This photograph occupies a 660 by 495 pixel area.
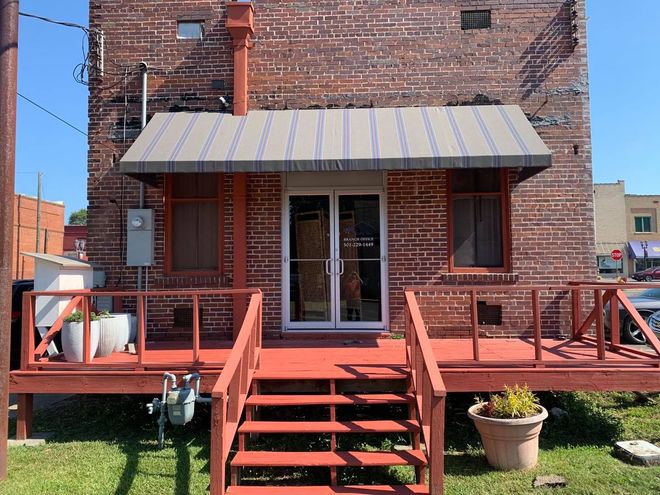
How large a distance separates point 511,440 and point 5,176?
5307 mm

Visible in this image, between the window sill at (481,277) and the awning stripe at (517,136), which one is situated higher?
the awning stripe at (517,136)

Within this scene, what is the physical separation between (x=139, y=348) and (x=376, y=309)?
3.45 m

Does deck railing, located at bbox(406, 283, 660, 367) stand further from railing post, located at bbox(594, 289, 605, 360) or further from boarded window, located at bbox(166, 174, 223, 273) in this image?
boarded window, located at bbox(166, 174, 223, 273)

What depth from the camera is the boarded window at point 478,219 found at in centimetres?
771

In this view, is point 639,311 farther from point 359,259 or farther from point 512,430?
point 512,430

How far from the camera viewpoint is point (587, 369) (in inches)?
215

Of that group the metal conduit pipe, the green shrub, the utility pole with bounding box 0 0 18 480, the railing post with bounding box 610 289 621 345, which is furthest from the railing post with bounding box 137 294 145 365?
the railing post with bounding box 610 289 621 345

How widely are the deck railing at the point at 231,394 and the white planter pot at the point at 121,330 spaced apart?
193 centimetres

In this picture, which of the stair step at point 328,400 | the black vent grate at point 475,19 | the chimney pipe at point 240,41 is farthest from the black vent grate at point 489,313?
the chimney pipe at point 240,41

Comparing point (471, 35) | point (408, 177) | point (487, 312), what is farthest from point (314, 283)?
point (471, 35)

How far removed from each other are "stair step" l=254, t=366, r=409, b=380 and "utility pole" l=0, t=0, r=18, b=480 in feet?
7.69

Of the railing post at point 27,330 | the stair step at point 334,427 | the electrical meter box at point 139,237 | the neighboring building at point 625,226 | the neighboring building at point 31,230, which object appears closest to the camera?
the stair step at point 334,427

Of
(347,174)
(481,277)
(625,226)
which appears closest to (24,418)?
(347,174)

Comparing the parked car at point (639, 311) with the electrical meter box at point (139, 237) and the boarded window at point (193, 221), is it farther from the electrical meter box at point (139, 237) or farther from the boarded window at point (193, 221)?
the electrical meter box at point (139, 237)
